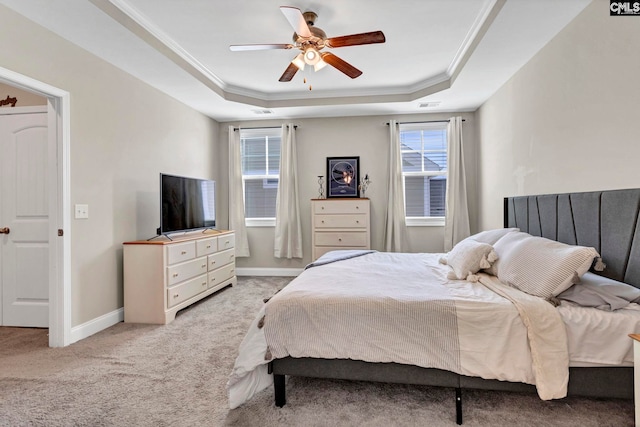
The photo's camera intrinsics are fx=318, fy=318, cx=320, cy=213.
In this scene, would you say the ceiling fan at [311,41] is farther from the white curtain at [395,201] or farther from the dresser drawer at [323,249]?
the dresser drawer at [323,249]

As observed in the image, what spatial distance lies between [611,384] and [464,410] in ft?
2.29

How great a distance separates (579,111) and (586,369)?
5.68 feet

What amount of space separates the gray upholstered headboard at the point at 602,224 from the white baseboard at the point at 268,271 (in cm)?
345

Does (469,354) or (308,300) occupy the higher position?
(308,300)

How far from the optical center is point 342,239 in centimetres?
457

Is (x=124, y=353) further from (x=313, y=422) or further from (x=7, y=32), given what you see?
(x=7, y=32)

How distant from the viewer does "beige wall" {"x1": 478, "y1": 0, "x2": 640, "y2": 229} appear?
6.07 ft

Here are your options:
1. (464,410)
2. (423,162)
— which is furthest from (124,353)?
(423,162)

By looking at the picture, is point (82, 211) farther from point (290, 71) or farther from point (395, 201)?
point (395, 201)

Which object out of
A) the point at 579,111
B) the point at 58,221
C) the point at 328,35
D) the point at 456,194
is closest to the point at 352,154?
the point at 456,194

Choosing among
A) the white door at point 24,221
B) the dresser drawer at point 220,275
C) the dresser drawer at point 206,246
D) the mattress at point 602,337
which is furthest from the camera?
the dresser drawer at point 220,275

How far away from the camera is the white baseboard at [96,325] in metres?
2.69

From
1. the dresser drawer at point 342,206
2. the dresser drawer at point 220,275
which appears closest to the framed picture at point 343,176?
the dresser drawer at point 342,206

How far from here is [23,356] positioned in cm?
240
